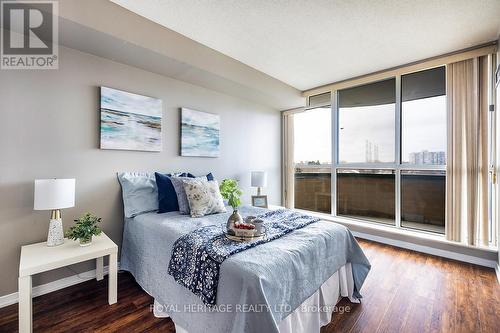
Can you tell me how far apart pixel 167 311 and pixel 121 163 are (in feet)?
5.41

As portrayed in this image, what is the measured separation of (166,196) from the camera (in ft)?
8.27

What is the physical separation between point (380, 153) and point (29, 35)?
4577mm

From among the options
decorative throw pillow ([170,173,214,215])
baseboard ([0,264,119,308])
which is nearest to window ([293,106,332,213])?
decorative throw pillow ([170,173,214,215])

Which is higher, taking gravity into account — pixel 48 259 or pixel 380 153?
pixel 380 153

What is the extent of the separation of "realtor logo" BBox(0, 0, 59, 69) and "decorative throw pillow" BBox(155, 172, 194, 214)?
1467 mm

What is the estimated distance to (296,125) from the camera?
4816 mm

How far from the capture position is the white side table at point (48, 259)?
1490 millimetres

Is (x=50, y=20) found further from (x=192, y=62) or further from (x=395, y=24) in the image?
(x=395, y=24)

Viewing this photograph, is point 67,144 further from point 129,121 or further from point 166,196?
point 166,196

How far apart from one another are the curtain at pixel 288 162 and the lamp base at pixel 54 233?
380 centimetres

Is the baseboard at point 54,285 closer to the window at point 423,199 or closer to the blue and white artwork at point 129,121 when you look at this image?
the blue and white artwork at point 129,121

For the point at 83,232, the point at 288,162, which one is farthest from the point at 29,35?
the point at 288,162

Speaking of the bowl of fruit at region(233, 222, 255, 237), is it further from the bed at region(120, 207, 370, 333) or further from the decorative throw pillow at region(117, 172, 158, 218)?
the decorative throw pillow at region(117, 172, 158, 218)

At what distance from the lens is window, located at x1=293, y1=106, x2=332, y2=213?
172 inches
